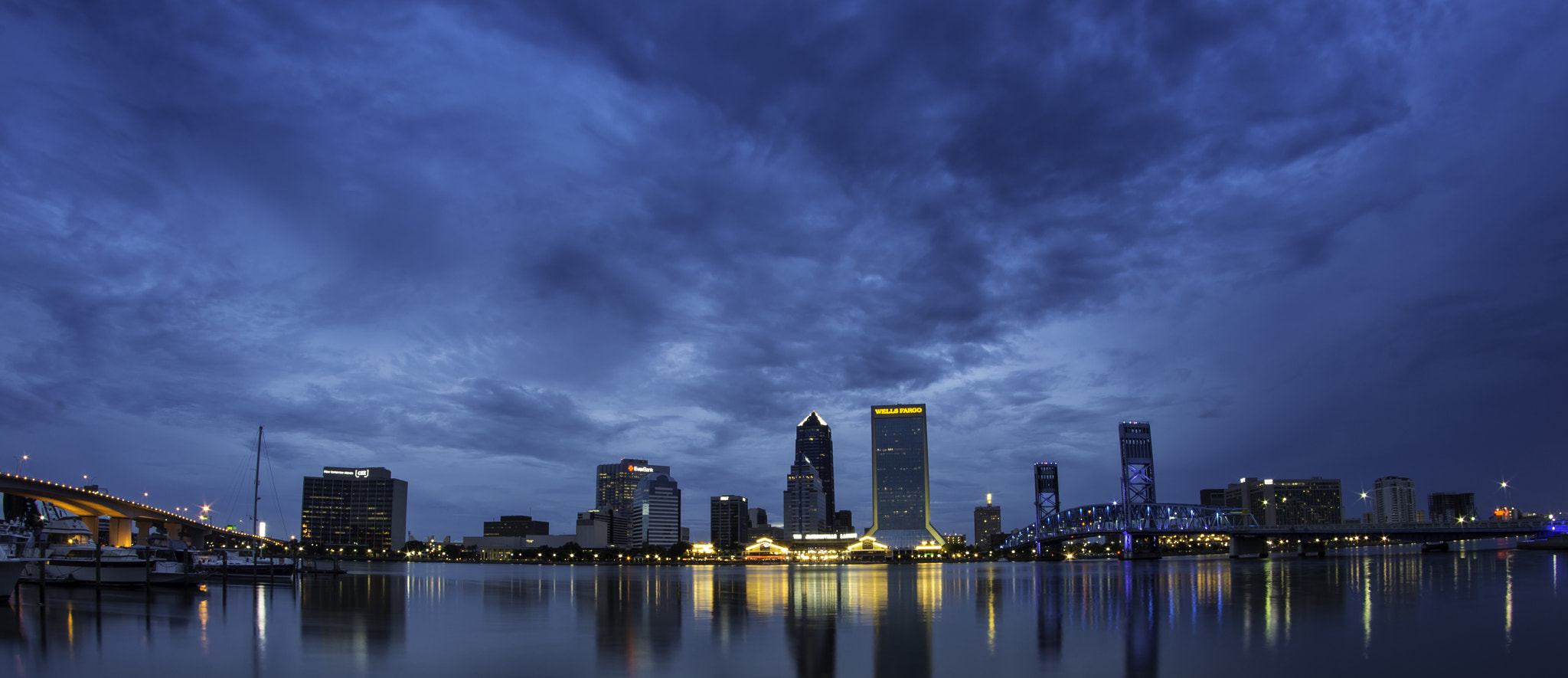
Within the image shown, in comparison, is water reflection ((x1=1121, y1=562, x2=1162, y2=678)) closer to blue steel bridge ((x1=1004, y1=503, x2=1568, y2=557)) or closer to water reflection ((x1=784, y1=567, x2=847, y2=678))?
water reflection ((x1=784, y1=567, x2=847, y2=678))

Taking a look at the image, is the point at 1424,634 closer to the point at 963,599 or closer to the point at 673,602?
the point at 963,599

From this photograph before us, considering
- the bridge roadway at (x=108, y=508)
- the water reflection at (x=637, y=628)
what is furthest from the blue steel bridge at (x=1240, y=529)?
the bridge roadway at (x=108, y=508)

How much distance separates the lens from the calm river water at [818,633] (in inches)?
1074

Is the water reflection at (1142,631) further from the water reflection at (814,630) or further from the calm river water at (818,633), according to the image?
the water reflection at (814,630)

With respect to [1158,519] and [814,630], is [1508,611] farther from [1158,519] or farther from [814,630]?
[1158,519]

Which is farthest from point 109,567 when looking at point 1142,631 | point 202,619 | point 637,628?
point 1142,631

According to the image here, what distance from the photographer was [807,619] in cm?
4212

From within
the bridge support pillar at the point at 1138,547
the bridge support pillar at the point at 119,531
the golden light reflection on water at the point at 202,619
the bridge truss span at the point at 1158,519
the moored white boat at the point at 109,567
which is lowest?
the bridge support pillar at the point at 1138,547

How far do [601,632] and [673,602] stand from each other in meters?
19.2

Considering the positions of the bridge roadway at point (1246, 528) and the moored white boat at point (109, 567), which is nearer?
the moored white boat at point (109, 567)

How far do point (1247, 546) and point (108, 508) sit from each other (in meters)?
198

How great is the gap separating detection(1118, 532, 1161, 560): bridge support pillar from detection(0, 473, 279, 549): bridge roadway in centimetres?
17158

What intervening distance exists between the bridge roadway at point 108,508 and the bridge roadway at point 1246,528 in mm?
173528

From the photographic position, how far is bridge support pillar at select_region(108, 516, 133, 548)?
5039 inches
